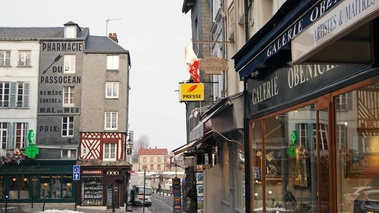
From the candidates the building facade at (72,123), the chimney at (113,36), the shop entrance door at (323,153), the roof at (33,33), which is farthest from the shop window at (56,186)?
the shop entrance door at (323,153)

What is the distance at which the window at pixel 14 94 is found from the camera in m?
41.5

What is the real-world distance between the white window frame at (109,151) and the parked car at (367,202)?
120ft

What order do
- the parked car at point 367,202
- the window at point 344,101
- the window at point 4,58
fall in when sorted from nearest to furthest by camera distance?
1. the parked car at point 367,202
2. the window at point 344,101
3. the window at point 4,58

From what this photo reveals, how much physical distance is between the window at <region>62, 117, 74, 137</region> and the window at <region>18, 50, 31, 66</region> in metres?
5.32

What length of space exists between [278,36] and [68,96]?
37556mm

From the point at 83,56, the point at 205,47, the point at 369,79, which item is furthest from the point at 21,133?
the point at 369,79

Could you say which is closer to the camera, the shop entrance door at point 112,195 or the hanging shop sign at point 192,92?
the hanging shop sign at point 192,92

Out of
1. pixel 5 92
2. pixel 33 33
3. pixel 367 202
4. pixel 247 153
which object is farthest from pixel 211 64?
pixel 33 33

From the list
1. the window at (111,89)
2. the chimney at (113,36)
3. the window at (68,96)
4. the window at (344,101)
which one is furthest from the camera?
the chimney at (113,36)

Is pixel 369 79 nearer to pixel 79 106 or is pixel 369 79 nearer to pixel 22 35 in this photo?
pixel 79 106

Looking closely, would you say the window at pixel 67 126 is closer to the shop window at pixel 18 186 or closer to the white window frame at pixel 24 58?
the shop window at pixel 18 186

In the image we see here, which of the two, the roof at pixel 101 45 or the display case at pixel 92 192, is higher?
the roof at pixel 101 45

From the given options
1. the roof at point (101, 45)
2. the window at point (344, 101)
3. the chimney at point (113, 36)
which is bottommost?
the window at point (344, 101)

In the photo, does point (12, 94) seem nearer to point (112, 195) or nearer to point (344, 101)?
point (112, 195)
